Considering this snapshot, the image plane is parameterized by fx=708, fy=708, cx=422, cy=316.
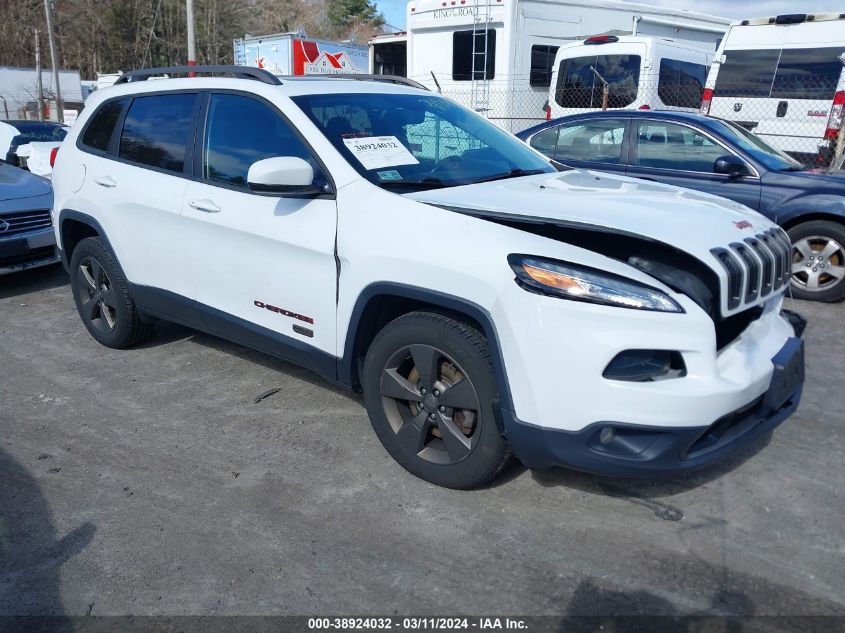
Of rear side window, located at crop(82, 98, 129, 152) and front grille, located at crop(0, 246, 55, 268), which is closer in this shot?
rear side window, located at crop(82, 98, 129, 152)

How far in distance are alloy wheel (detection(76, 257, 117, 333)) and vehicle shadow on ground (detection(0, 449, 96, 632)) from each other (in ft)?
5.47

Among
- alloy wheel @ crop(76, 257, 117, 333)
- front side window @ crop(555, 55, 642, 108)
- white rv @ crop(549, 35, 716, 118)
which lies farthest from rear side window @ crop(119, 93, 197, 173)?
front side window @ crop(555, 55, 642, 108)

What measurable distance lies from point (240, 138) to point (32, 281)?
14.9 feet

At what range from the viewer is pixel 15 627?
7.90 feet

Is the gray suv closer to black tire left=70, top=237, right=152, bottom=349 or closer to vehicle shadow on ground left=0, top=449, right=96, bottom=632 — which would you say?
black tire left=70, top=237, right=152, bottom=349

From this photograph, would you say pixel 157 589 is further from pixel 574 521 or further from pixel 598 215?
pixel 598 215

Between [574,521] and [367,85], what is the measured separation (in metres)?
2.65

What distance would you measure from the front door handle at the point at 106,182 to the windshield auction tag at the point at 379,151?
1922 mm

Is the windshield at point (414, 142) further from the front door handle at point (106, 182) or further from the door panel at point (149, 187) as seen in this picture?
the front door handle at point (106, 182)

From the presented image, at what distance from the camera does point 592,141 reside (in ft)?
23.6

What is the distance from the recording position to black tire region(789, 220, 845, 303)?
6.04 metres

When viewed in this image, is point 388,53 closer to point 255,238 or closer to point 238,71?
point 238,71

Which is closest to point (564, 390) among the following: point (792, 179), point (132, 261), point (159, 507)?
point (159, 507)

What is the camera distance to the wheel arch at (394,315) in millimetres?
2732
